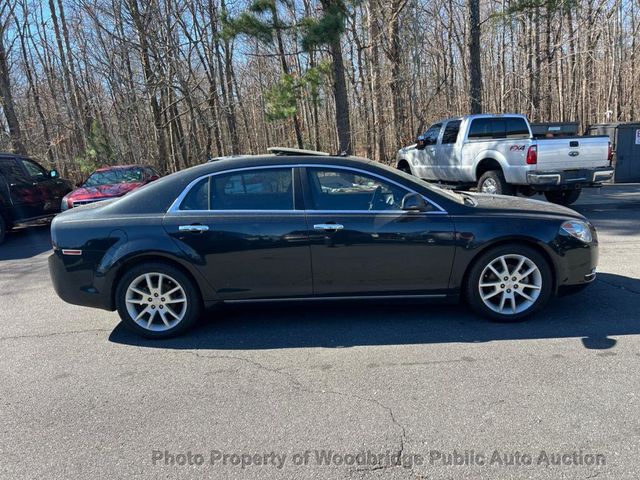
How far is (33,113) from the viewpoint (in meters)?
26.3

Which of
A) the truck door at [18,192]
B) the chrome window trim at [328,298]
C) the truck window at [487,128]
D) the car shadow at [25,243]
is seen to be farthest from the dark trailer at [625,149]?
the truck door at [18,192]

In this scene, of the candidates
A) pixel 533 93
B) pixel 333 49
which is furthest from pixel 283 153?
pixel 533 93

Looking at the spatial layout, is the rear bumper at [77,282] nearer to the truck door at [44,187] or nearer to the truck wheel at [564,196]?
the truck door at [44,187]

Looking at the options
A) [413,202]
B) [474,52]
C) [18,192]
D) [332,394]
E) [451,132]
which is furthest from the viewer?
[474,52]

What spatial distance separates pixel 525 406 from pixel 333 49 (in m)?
12.6

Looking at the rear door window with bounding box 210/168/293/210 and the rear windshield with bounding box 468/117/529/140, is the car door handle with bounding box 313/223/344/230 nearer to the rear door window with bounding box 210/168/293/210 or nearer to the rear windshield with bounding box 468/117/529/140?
the rear door window with bounding box 210/168/293/210

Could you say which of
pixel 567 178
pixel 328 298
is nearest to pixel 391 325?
pixel 328 298

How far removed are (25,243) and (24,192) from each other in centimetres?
116

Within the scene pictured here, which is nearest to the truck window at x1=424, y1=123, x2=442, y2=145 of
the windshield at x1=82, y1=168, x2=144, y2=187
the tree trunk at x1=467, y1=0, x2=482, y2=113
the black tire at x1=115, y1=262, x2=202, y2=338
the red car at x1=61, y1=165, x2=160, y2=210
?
the tree trunk at x1=467, y1=0, x2=482, y2=113

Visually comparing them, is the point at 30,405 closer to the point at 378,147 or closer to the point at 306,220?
the point at 306,220

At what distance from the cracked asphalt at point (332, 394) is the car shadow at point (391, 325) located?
0.02 meters

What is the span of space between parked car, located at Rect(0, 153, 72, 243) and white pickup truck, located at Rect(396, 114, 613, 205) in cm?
940

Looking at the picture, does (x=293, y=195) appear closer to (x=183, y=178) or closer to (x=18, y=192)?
(x=183, y=178)

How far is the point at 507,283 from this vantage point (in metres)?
3.97
